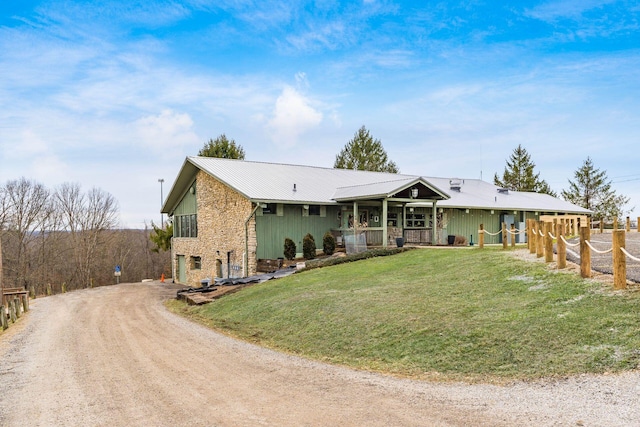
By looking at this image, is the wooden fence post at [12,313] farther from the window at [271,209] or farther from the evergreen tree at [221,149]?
the evergreen tree at [221,149]

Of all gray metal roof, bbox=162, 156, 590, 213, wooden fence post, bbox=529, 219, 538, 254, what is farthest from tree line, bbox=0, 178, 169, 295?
wooden fence post, bbox=529, 219, 538, 254

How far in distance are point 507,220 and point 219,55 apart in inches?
871

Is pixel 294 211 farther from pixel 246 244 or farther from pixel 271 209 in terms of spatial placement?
pixel 246 244

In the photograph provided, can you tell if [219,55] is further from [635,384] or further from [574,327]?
[635,384]

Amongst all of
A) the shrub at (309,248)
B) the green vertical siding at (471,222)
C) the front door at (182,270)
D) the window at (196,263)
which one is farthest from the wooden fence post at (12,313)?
the green vertical siding at (471,222)

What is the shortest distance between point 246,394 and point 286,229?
17.5 meters

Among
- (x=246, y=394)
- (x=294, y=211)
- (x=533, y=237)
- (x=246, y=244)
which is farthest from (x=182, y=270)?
(x=246, y=394)

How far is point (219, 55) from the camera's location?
1898 cm

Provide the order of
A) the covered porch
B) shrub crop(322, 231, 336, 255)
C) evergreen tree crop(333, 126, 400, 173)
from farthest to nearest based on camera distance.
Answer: evergreen tree crop(333, 126, 400, 173), shrub crop(322, 231, 336, 255), the covered porch

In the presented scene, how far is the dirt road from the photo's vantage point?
18.6 ft

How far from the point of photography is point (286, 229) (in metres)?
24.4

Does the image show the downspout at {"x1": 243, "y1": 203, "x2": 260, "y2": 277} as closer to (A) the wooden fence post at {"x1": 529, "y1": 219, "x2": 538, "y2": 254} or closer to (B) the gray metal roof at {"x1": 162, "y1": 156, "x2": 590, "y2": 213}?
(B) the gray metal roof at {"x1": 162, "y1": 156, "x2": 590, "y2": 213}

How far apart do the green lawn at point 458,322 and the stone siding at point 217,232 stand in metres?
8.33

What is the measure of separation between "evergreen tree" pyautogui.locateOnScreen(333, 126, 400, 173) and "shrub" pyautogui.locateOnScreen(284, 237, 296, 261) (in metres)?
35.2
